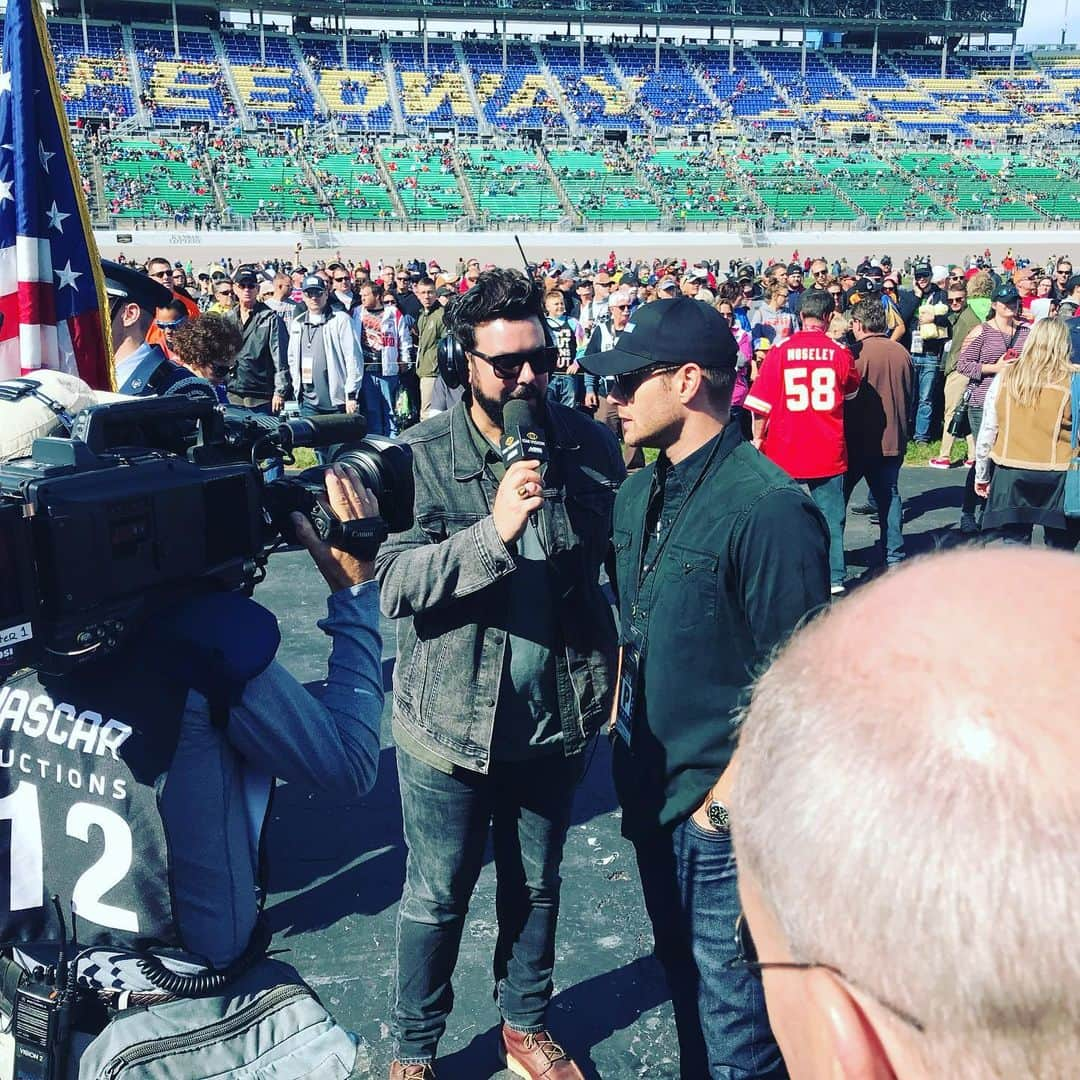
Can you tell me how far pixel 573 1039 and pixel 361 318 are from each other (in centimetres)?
1016

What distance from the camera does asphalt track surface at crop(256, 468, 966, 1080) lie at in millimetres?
2771

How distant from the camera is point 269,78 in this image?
185ft

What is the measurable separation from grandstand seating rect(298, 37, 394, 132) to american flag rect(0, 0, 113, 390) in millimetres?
54497

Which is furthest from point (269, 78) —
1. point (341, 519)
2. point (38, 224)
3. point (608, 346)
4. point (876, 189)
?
point (341, 519)

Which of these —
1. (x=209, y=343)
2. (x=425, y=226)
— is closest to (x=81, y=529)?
(x=209, y=343)

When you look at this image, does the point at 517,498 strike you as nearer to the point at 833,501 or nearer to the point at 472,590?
the point at 472,590

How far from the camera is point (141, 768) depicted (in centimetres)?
141

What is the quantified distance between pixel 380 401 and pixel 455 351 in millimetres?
8187

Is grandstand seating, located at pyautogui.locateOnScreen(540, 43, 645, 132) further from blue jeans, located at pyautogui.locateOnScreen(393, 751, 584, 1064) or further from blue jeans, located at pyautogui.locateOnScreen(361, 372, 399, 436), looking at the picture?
blue jeans, located at pyautogui.locateOnScreen(393, 751, 584, 1064)

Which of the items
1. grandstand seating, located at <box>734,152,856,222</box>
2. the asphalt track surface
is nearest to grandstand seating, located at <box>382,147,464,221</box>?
grandstand seating, located at <box>734,152,856,222</box>

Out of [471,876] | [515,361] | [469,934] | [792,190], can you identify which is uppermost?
[792,190]

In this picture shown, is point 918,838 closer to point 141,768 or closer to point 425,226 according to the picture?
point 141,768

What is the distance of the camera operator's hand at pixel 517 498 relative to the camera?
6.81ft

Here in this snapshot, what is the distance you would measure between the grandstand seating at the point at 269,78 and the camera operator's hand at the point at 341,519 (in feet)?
189
